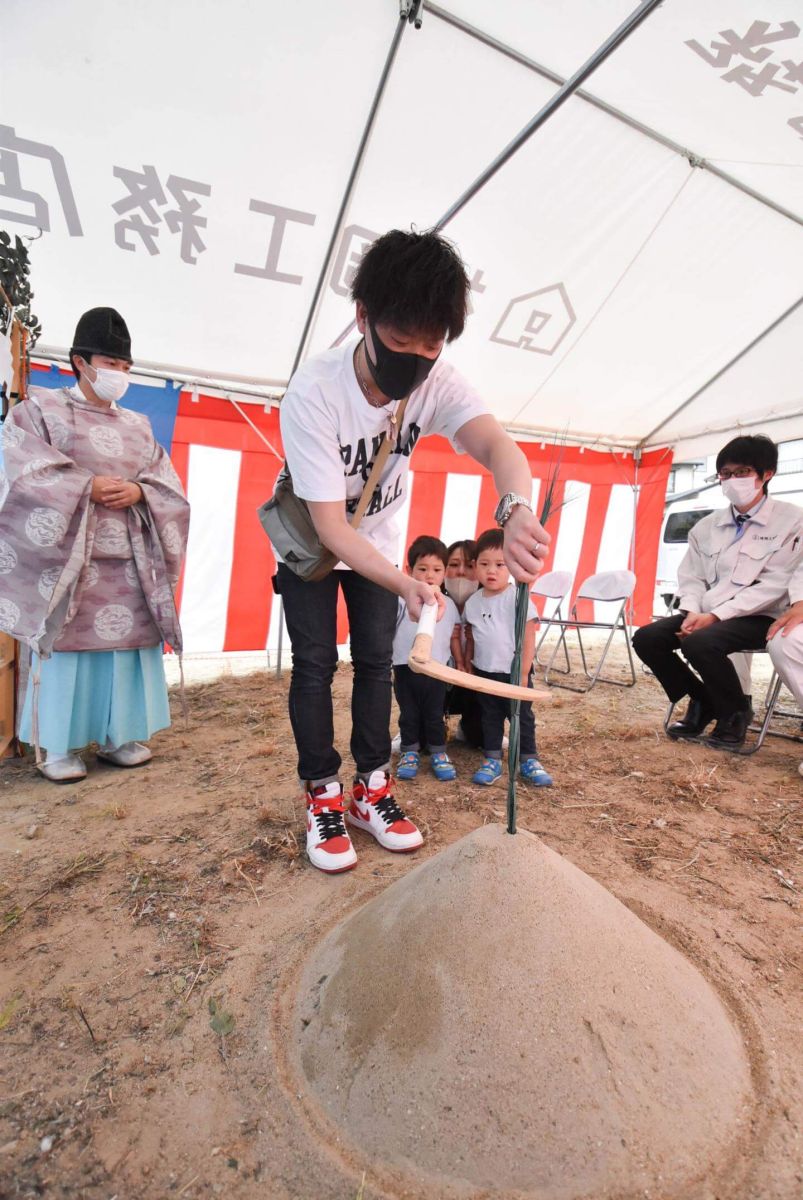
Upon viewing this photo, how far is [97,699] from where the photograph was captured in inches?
95.1

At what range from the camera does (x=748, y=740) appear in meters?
3.06

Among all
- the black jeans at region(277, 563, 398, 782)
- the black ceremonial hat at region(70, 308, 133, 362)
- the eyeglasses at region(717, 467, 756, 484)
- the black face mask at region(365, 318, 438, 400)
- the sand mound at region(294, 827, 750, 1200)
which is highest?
the black ceremonial hat at region(70, 308, 133, 362)

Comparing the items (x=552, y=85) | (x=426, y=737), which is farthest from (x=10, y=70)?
(x=426, y=737)

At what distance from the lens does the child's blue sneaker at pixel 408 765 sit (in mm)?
2439

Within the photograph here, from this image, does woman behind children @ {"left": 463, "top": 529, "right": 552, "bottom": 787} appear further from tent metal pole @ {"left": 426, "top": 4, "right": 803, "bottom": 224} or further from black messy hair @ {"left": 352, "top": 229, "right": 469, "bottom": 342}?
tent metal pole @ {"left": 426, "top": 4, "right": 803, "bottom": 224}

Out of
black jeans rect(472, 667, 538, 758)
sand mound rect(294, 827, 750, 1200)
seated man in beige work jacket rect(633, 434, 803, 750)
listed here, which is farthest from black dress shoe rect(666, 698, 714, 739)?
sand mound rect(294, 827, 750, 1200)

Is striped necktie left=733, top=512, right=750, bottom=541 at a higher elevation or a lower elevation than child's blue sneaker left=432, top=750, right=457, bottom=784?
higher

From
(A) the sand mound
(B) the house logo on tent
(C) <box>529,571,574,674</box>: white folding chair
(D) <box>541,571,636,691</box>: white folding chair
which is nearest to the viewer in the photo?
(A) the sand mound

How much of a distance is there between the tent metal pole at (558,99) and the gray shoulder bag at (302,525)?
3.90 ft

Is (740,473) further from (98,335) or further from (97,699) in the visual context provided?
(97,699)

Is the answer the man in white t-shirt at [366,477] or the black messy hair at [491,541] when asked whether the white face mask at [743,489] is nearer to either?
the black messy hair at [491,541]

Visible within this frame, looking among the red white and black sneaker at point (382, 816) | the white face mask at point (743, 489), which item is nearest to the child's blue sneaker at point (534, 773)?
the red white and black sneaker at point (382, 816)

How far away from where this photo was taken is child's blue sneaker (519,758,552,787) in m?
2.37

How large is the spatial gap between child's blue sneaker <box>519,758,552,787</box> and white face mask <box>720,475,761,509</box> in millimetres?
1754
